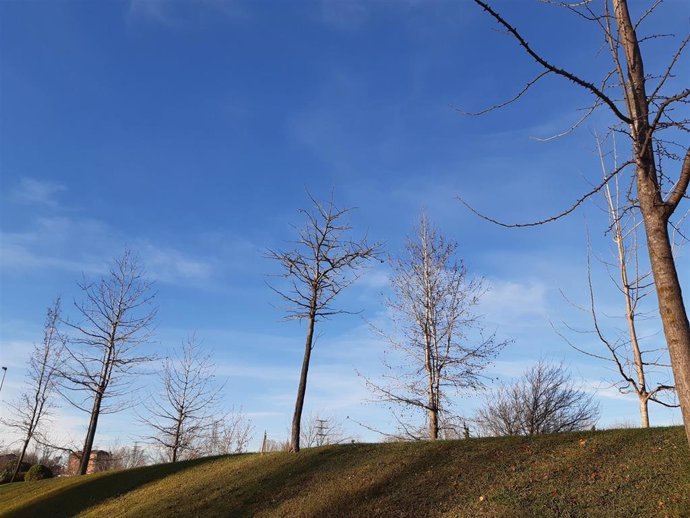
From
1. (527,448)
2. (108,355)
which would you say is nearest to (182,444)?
(108,355)

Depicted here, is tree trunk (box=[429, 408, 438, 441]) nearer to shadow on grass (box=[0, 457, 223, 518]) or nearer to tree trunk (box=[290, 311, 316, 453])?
tree trunk (box=[290, 311, 316, 453])

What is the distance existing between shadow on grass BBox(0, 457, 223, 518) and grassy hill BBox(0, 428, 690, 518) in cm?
16

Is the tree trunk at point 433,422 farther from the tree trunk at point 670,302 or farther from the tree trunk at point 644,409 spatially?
the tree trunk at point 670,302

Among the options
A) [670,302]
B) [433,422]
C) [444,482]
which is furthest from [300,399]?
[670,302]

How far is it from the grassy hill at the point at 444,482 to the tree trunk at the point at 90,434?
729cm

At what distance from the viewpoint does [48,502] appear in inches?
713

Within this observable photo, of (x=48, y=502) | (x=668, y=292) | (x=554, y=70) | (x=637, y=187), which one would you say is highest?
(x=554, y=70)

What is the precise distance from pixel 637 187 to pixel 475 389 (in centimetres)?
1541

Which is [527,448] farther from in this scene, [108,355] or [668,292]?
[108,355]

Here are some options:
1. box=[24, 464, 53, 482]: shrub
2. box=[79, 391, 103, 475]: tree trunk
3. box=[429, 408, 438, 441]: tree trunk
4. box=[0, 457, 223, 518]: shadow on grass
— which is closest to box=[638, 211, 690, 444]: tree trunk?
box=[429, 408, 438, 441]: tree trunk

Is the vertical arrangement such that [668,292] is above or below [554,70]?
below

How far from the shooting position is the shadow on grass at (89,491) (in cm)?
1686

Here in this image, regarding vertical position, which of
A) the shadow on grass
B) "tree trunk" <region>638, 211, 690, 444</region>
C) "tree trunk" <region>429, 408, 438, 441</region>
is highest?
"tree trunk" <region>429, 408, 438, 441</region>

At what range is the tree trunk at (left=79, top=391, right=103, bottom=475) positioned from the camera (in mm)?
23844
